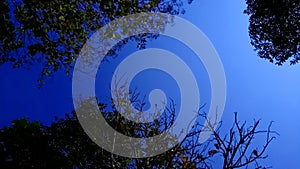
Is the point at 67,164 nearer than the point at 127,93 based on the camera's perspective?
No

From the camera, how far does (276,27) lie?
12.3 meters

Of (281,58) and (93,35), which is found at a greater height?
(281,58)

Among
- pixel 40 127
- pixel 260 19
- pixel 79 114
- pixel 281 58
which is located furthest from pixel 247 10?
pixel 40 127

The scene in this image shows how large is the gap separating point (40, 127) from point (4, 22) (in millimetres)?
8993

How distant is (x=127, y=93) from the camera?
796 cm

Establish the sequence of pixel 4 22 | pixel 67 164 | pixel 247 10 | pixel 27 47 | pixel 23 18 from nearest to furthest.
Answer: pixel 4 22 < pixel 23 18 < pixel 27 47 < pixel 67 164 < pixel 247 10

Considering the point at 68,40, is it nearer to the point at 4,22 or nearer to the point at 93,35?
the point at 93,35

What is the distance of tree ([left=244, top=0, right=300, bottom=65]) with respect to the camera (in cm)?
1155

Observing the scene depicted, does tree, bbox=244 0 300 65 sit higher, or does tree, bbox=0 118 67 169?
tree, bbox=244 0 300 65

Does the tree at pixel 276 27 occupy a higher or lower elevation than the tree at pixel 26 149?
higher

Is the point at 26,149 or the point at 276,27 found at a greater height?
the point at 276,27

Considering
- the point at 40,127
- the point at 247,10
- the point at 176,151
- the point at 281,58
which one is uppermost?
the point at 247,10

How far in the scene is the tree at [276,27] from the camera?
37.9 ft

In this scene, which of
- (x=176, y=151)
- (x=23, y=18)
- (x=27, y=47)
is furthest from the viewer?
(x=27, y=47)
